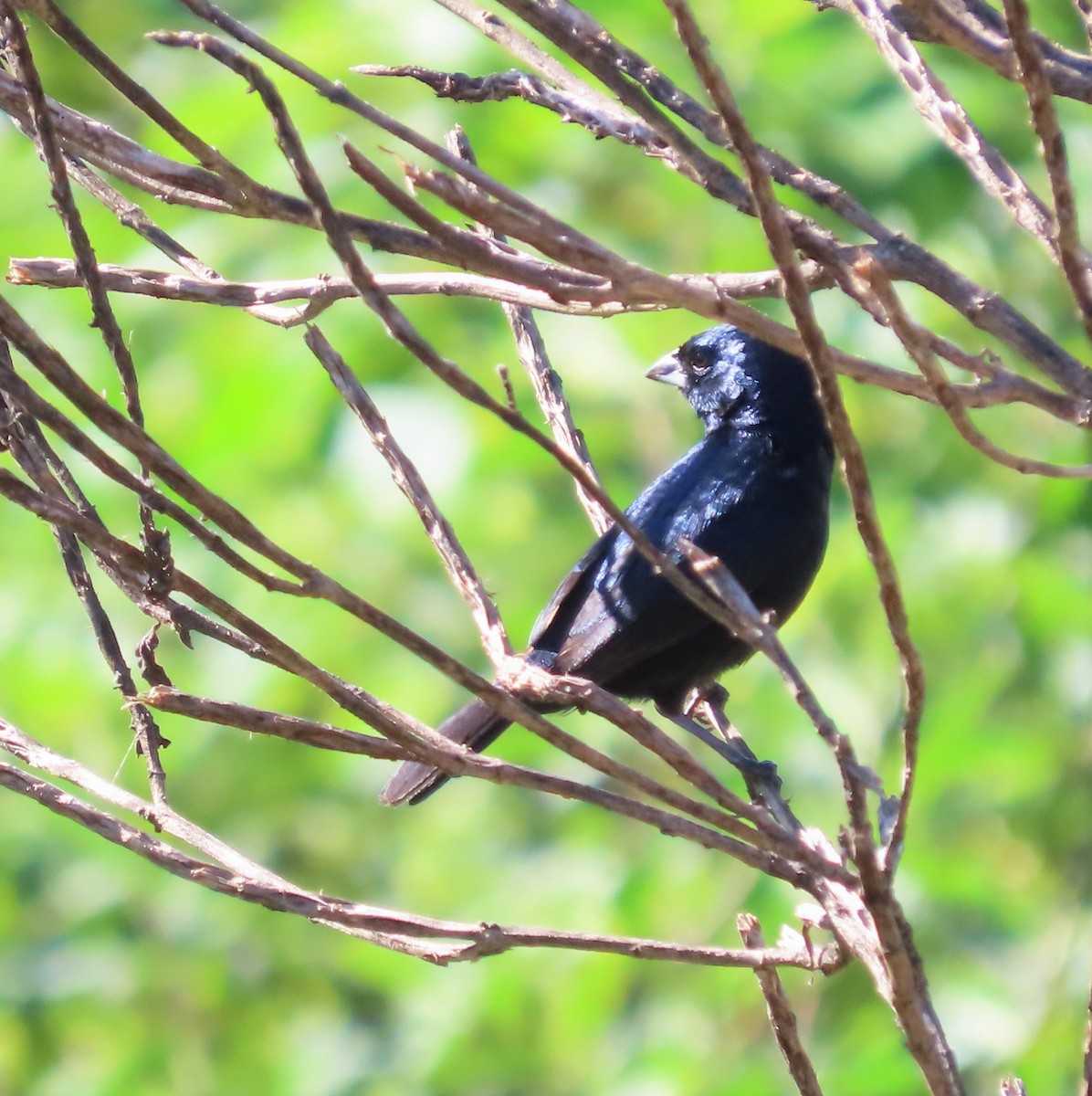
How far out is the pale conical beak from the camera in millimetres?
4555

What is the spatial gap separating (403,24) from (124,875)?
3088 mm

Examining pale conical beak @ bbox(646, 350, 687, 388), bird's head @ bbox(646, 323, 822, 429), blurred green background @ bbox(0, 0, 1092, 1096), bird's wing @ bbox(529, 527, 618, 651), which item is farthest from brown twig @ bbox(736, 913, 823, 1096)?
pale conical beak @ bbox(646, 350, 687, 388)

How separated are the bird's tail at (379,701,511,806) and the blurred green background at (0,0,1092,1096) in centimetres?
74

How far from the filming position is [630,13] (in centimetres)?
468

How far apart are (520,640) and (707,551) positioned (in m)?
0.85

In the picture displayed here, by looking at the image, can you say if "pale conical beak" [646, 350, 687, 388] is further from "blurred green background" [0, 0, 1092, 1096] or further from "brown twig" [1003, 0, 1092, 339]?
"brown twig" [1003, 0, 1092, 339]

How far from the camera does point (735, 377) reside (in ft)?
14.5

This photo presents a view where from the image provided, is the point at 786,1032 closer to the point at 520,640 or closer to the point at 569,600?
the point at 569,600

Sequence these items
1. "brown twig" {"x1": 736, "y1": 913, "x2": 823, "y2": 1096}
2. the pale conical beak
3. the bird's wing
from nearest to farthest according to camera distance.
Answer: "brown twig" {"x1": 736, "y1": 913, "x2": 823, "y2": 1096} → the bird's wing → the pale conical beak

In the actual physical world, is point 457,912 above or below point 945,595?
below

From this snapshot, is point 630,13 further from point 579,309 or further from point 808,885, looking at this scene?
point 808,885

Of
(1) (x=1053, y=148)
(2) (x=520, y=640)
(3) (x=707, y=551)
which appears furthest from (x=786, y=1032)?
(2) (x=520, y=640)

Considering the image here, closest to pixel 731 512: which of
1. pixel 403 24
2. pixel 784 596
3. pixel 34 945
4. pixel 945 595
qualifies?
pixel 784 596

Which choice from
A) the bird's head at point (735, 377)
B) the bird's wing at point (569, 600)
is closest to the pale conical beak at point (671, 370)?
the bird's head at point (735, 377)
